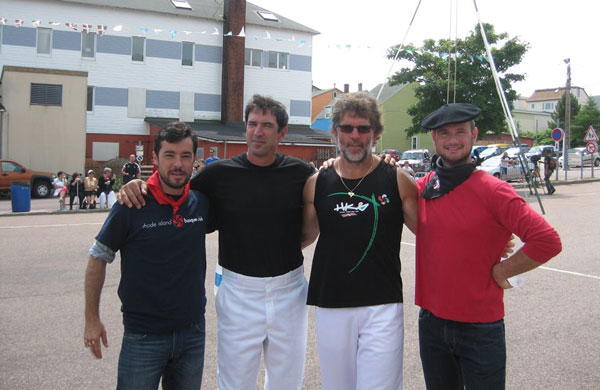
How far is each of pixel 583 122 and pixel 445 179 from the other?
70744 mm

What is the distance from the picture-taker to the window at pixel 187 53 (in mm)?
36844

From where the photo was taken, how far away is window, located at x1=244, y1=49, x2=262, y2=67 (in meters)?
38.5

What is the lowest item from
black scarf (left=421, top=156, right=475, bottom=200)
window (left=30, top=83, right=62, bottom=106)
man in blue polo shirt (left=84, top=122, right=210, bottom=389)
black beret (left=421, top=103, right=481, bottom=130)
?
man in blue polo shirt (left=84, top=122, right=210, bottom=389)

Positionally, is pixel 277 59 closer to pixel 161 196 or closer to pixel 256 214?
pixel 256 214

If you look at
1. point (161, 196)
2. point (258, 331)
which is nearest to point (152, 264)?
point (161, 196)

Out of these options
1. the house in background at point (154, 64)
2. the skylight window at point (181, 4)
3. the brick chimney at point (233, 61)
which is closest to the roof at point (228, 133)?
the house in background at point (154, 64)

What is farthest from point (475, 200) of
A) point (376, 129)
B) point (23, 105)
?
point (23, 105)

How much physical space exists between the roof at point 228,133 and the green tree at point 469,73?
7403 mm

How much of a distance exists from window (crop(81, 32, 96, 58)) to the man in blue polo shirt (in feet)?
114

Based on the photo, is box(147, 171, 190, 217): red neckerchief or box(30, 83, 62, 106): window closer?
box(147, 171, 190, 217): red neckerchief

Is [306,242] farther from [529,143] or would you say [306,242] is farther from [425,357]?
[529,143]

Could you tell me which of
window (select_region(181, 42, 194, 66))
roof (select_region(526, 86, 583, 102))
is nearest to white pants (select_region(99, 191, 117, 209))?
window (select_region(181, 42, 194, 66))

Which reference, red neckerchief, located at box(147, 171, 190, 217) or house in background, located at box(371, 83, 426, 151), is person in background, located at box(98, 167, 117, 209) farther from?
house in background, located at box(371, 83, 426, 151)

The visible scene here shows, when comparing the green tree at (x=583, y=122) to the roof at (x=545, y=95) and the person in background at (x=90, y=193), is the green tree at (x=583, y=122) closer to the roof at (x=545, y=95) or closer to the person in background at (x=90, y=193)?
the roof at (x=545, y=95)
